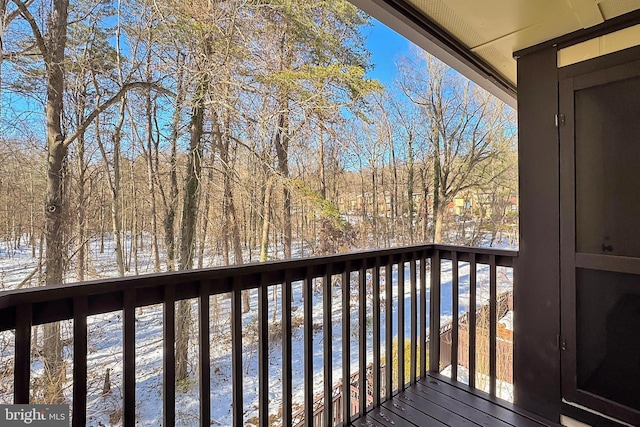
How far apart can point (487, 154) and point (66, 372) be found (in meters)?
8.55

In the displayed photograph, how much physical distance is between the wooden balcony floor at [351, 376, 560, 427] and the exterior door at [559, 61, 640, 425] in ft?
1.11

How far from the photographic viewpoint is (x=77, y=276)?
151 inches

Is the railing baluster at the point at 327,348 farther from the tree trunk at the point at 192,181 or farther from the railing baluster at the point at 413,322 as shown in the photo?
the tree trunk at the point at 192,181

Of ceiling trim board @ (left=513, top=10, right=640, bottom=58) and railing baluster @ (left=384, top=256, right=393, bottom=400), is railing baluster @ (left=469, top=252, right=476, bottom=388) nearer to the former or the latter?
railing baluster @ (left=384, top=256, right=393, bottom=400)

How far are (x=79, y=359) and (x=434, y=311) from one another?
2223 mm

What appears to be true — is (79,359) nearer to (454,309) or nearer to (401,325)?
(401,325)

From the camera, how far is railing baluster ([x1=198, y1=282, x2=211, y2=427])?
1.33 metres

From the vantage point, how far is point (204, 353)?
134 centimetres

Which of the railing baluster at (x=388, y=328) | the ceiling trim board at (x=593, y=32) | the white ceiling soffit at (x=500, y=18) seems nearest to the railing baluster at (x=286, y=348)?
the railing baluster at (x=388, y=328)

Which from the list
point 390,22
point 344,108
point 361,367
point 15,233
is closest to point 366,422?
point 361,367

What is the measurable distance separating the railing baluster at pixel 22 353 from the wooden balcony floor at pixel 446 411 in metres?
1.56

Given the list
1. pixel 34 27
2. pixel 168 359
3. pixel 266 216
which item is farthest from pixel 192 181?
pixel 168 359

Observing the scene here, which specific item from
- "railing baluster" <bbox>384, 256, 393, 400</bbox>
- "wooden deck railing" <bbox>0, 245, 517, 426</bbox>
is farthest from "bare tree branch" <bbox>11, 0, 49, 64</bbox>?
"railing baluster" <bbox>384, 256, 393, 400</bbox>

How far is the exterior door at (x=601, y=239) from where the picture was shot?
1598mm
